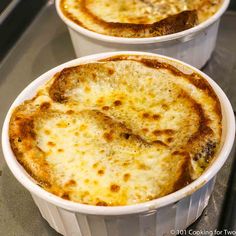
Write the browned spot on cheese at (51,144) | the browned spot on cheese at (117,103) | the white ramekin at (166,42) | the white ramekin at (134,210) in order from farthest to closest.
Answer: the white ramekin at (166,42), the browned spot on cheese at (117,103), the browned spot on cheese at (51,144), the white ramekin at (134,210)

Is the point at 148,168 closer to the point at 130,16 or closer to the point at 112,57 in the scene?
the point at 112,57

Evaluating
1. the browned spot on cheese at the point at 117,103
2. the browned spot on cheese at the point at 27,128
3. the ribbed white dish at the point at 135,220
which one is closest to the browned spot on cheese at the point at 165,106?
the browned spot on cheese at the point at 117,103

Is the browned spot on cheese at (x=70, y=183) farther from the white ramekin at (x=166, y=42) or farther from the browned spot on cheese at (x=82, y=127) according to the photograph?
the white ramekin at (x=166, y=42)

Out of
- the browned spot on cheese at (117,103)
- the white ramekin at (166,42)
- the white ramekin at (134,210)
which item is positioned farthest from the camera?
the white ramekin at (166,42)

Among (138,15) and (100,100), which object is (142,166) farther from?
(138,15)

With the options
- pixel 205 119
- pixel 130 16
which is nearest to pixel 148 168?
pixel 205 119

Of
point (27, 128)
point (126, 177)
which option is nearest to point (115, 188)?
point (126, 177)

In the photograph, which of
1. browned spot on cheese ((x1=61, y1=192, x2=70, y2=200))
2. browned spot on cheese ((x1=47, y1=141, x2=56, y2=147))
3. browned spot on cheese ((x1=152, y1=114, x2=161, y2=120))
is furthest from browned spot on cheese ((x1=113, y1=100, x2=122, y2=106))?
browned spot on cheese ((x1=61, y1=192, x2=70, y2=200))
